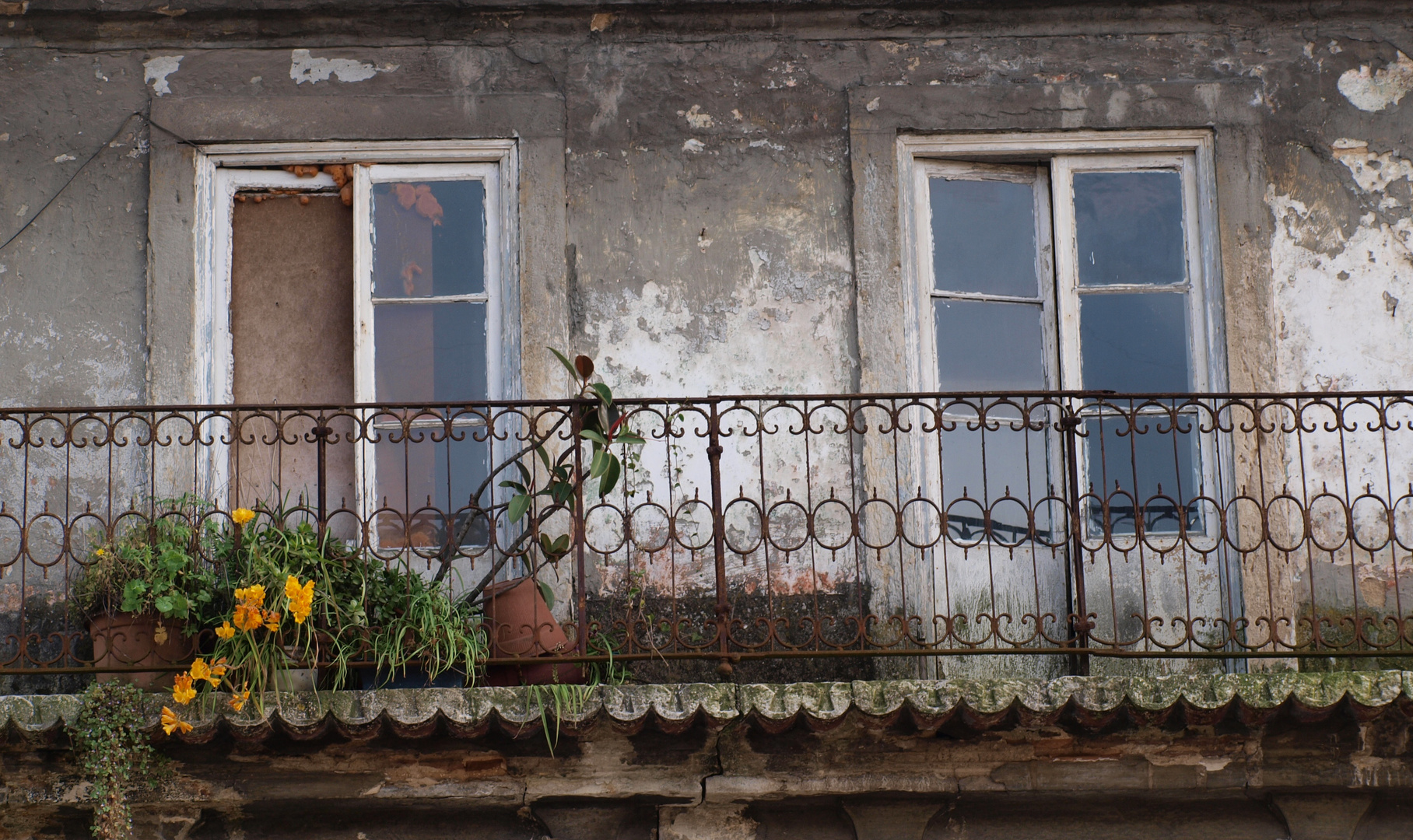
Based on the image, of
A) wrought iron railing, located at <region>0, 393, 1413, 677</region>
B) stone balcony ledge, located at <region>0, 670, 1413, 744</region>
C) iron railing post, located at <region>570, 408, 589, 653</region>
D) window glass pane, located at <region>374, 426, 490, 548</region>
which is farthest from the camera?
window glass pane, located at <region>374, 426, 490, 548</region>

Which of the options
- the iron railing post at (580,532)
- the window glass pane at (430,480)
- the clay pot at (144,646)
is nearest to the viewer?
the clay pot at (144,646)

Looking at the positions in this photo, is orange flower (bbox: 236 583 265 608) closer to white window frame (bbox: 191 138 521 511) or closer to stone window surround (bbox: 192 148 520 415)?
white window frame (bbox: 191 138 521 511)

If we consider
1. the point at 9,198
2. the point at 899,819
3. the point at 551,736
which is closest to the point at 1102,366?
the point at 899,819

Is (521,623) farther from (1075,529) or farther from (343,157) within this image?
(343,157)

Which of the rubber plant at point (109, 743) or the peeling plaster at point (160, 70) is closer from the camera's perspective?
the rubber plant at point (109, 743)

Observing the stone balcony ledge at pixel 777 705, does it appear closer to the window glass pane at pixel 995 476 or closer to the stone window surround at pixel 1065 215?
the window glass pane at pixel 995 476

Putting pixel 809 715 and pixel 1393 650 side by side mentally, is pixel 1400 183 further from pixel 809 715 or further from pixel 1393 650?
pixel 809 715

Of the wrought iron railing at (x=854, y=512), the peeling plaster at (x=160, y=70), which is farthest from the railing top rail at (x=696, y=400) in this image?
the peeling plaster at (x=160, y=70)

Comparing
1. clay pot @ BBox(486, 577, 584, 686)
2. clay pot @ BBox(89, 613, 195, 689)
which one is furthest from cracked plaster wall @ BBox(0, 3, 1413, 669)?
clay pot @ BBox(89, 613, 195, 689)

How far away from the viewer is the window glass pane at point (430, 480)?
18.7 ft

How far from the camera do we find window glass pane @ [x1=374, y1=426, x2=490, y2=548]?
5.70m

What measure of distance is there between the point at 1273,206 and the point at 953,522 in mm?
1776

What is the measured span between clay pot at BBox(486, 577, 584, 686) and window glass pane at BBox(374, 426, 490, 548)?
0.69m

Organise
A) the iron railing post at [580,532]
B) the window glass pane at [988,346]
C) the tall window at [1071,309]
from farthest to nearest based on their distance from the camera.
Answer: the window glass pane at [988,346]
the tall window at [1071,309]
the iron railing post at [580,532]
